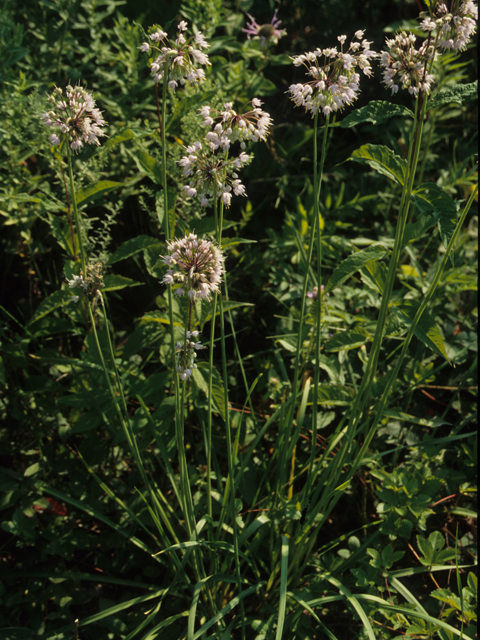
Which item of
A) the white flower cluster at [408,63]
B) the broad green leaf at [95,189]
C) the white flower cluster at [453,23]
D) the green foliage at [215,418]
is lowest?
the green foliage at [215,418]

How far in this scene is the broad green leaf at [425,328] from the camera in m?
1.65

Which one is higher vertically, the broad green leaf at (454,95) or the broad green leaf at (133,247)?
the broad green leaf at (454,95)

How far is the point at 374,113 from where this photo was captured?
1.32 m

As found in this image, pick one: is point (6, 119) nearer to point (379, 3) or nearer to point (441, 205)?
point (441, 205)

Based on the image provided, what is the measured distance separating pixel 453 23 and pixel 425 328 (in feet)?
2.98

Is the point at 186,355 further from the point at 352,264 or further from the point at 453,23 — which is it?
the point at 453,23

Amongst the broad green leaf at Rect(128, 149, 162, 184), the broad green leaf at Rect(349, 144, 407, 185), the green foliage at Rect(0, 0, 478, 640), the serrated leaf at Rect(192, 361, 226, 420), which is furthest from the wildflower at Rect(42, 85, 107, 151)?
the serrated leaf at Rect(192, 361, 226, 420)

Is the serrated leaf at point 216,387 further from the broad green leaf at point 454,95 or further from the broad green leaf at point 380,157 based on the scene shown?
the broad green leaf at point 454,95

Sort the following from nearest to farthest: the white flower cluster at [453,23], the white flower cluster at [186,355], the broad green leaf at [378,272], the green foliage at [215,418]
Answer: the white flower cluster at [453,23] → the white flower cluster at [186,355] → the green foliage at [215,418] → the broad green leaf at [378,272]

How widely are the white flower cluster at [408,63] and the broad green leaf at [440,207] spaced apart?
0.90 feet

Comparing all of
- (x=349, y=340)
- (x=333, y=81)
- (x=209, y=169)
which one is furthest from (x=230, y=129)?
(x=349, y=340)

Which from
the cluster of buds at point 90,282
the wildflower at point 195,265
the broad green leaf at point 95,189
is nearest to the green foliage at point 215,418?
the broad green leaf at point 95,189

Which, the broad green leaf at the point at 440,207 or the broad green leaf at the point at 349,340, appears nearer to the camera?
the broad green leaf at the point at 440,207

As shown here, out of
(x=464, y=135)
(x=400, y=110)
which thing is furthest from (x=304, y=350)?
(x=464, y=135)
